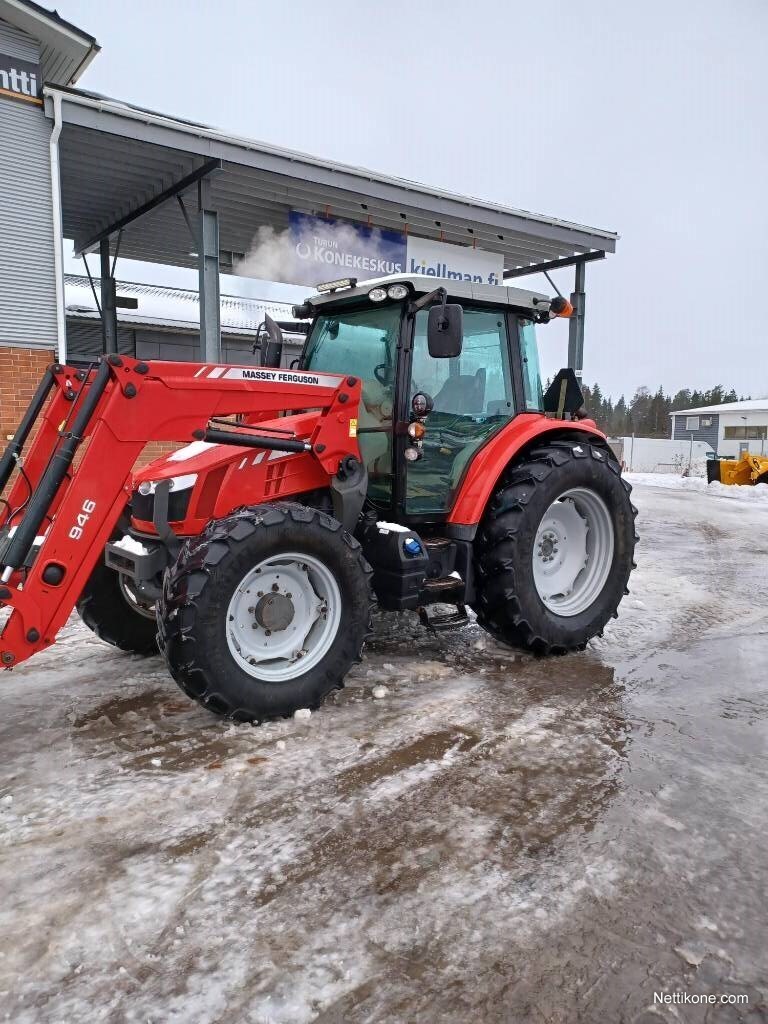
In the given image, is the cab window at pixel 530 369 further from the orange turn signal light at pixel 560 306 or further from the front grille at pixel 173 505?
the front grille at pixel 173 505

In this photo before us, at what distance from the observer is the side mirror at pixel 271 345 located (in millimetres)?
4539

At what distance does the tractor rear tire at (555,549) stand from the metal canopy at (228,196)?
248 inches

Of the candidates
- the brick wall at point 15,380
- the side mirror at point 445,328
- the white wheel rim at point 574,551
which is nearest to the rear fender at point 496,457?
the white wheel rim at point 574,551

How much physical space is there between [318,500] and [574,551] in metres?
1.86

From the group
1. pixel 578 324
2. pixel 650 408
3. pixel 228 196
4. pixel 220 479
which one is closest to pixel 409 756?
pixel 220 479

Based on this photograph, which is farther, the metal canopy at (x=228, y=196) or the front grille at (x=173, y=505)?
the metal canopy at (x=228, y=196)

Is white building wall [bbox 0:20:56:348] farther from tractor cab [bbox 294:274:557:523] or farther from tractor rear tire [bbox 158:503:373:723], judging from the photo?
tractor rear tire [bbox 158:503:373:723]

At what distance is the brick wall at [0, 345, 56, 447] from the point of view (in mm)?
7949

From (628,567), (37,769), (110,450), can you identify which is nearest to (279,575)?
(110,450)

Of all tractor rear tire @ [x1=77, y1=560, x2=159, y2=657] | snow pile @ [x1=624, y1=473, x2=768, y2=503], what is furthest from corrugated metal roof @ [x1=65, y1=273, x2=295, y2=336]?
snow pile @ [x1=624, y1=473, x2=768, y2=503]

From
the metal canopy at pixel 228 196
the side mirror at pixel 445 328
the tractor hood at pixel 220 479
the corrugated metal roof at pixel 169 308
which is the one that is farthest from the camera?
the corrugated metal roof at pixel 169 308

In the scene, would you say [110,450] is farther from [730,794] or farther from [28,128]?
[28,128]

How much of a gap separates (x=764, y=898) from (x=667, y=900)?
30 centimetres

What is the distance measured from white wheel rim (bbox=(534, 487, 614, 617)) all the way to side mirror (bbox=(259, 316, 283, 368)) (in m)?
2.02
